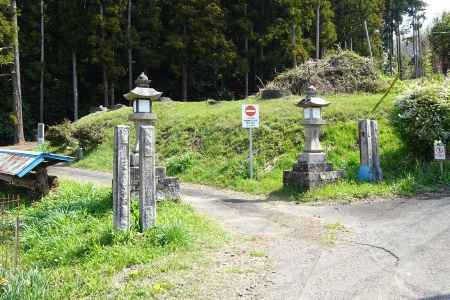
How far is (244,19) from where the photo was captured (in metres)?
25.8

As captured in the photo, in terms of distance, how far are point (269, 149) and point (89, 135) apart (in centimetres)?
797

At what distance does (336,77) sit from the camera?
1625cm

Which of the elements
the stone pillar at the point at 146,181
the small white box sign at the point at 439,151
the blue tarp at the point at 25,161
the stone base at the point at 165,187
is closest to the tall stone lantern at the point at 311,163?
the small white box sign at the point at 439,151

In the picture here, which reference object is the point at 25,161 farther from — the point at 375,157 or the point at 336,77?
the point at 336,77

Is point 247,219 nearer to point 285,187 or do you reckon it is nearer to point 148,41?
point 285,187

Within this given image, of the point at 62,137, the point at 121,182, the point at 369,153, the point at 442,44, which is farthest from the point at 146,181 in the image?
the point at 442,44

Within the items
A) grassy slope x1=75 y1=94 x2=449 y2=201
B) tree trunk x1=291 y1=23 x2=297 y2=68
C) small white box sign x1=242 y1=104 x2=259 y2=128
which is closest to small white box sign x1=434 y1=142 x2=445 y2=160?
grassy slope x1=75 y1=94 x2=449 y2=201

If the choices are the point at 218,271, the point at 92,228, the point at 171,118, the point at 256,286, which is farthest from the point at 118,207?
the point at 171,118

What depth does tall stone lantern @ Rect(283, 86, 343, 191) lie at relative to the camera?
8758 millimetres

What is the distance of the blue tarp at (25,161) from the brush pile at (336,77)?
32.1 feet

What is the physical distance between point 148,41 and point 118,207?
21.6m

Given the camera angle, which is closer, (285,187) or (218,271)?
(218,271)

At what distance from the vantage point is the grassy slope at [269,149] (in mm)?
8883

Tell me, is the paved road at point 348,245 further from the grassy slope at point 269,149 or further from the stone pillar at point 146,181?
Result: the stone pillar at point 146,181
